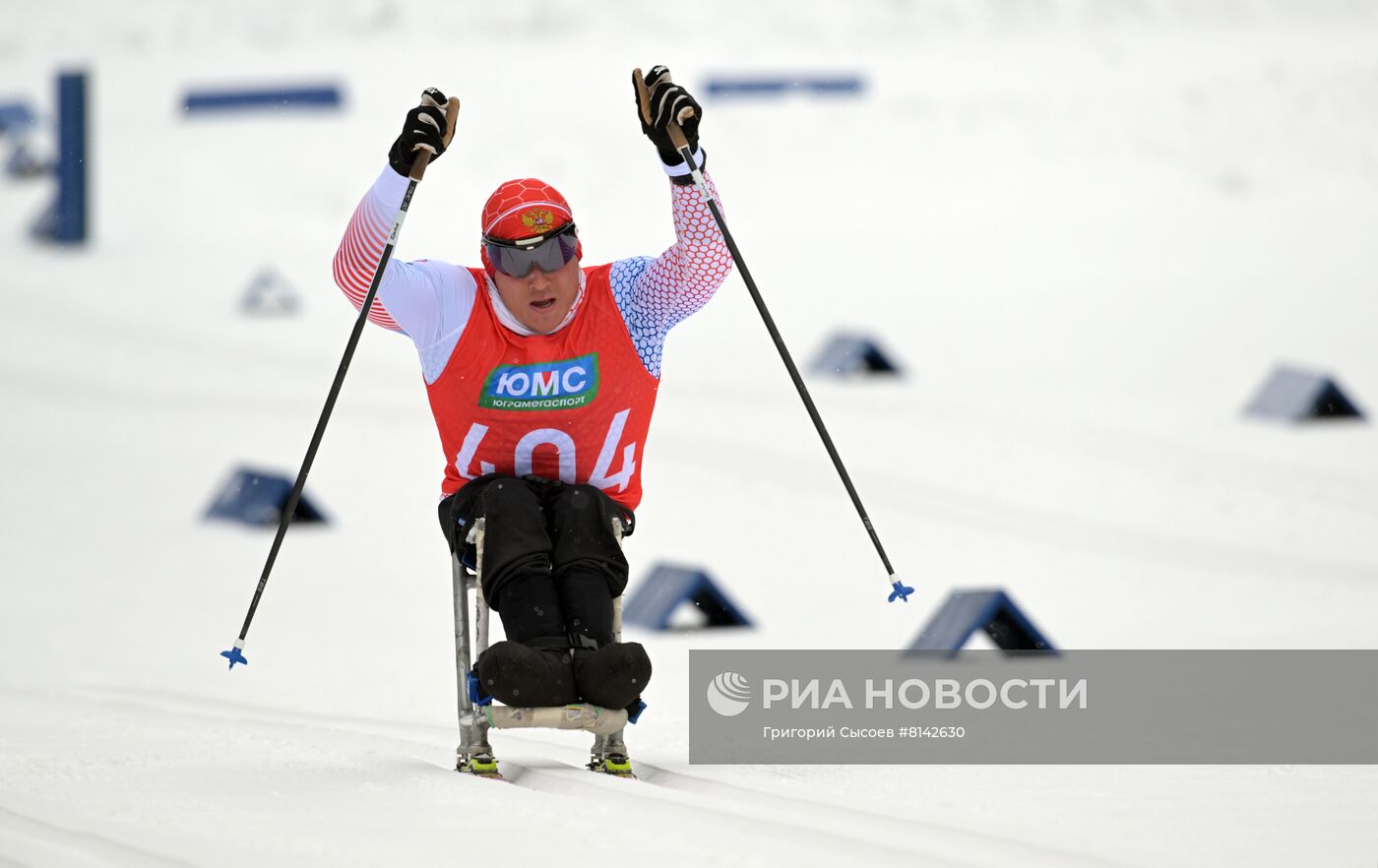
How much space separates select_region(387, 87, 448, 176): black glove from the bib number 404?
0.59m

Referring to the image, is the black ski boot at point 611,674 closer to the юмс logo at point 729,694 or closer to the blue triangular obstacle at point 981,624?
the юмс logo at point 729,694

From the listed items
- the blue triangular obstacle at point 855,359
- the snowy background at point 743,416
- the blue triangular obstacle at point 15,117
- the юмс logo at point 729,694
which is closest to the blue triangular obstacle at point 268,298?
the snowy background at point 743,416

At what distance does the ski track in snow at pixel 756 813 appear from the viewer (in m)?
3.33

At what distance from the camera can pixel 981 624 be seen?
5.66 meters

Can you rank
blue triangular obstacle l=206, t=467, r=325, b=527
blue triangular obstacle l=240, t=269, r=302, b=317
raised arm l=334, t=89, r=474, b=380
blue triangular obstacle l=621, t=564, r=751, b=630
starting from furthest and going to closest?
blue triangular obstacle l=240, t=269, r=302, b=317 → blue triangular obstacle l=206, t=467, r=325, b=527 → blue triangular obstacle l=621, t=564, r=751, b=630 → raised arm l=334, t=89, r=474, b=380

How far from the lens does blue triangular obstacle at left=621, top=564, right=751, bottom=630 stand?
668 cm

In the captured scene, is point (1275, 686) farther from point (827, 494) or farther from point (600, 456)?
point (827, 494)

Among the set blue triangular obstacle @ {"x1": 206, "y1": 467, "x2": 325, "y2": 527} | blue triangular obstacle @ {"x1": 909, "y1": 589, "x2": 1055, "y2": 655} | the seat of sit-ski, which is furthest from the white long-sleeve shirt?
blue triangular obstacle @ {"x1": 206, "y1": 467, "x2": 325, "y2": 527}

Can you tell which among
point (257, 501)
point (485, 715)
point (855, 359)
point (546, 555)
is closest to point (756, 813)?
point (485, 715)

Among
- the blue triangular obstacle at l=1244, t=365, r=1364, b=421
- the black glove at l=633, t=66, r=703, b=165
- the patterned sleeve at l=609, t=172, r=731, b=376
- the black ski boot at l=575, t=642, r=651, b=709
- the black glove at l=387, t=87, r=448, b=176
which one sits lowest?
the black ski boot at l=575, t=642, r=651, b=709

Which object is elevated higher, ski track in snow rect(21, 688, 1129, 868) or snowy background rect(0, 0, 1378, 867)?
snowy background rect(0, 0, 1378, 867)

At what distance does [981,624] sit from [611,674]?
6.76 ft

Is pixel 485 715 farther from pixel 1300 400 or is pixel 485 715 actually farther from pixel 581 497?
pixel 1300 400

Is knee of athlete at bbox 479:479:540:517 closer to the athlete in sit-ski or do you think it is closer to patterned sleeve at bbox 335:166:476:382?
the athlete in sit-ski
